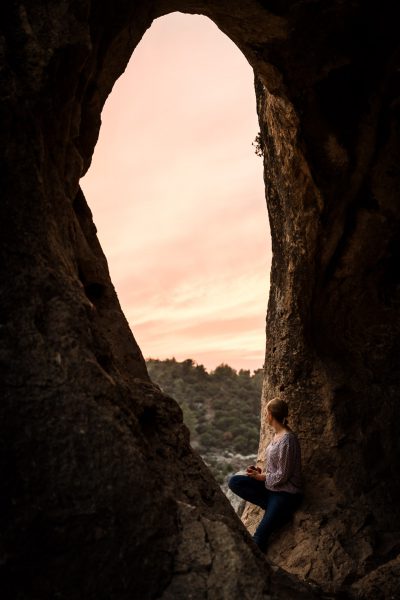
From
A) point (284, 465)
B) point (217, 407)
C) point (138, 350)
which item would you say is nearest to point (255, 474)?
point (284, 465)

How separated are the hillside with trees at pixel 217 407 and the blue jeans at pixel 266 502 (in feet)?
42.9

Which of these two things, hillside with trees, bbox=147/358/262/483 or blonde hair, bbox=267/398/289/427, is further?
hillside with trees, bbox=147/358/262/483

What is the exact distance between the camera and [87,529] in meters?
2.85

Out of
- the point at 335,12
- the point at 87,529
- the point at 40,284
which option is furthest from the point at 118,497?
the point at 335,12

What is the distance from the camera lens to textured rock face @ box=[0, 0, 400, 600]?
2.87m

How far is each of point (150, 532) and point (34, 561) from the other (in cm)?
61

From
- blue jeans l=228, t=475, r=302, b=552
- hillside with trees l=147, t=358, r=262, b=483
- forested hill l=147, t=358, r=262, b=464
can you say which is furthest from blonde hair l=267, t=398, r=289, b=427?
forested hill l=147, t=358, r=262, b=464

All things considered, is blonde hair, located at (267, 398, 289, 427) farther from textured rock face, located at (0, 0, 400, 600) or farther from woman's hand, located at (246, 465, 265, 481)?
textured rock face, located at (0, 0, 400, 600)

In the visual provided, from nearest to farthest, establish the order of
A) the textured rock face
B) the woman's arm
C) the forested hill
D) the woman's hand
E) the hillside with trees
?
the textured rock face, the woman's arm, the woman's hand, the hillside with trees, the forested hill

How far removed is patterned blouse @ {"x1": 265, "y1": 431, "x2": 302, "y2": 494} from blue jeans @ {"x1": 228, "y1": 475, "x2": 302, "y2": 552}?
12 centimetres

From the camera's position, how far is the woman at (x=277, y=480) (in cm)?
560

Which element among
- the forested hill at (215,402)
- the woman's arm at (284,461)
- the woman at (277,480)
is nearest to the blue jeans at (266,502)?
the woman at (277,480)

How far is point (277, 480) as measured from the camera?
18.5 feet

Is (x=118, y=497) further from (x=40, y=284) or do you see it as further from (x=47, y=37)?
(x=47, y=37)
